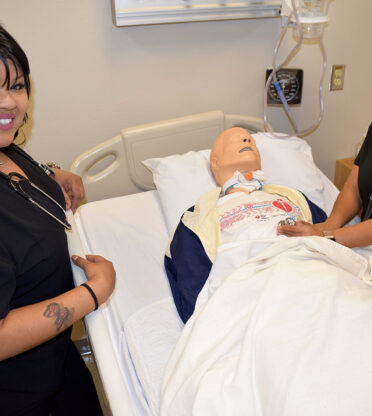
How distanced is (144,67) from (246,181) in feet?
2.70

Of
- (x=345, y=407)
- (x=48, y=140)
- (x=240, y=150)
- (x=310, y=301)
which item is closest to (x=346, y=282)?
(x=310, y=301)

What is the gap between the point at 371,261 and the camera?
1396 millimetres

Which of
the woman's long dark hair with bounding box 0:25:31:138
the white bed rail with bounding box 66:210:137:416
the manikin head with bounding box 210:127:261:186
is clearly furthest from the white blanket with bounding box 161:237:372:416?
the woman's long dark hair with bounding box 0:25:31:138

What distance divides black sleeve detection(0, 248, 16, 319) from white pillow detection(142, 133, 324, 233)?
1010 millimetres

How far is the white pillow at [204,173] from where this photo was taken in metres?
2.00

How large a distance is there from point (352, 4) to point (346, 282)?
1.81m

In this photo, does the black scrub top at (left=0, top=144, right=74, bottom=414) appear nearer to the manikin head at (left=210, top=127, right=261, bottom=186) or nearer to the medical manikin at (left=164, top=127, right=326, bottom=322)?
the medical manikin at (left=164, top=127, right=326, bottom=322)

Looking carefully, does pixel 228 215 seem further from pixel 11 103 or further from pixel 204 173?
pixel 11 103

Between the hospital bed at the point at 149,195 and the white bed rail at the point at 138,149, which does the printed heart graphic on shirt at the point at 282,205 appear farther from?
the white bed rail at the point at 138,149

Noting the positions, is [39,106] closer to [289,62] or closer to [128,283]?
[128,283]

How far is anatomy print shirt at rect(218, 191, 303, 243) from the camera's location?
62.2 inches

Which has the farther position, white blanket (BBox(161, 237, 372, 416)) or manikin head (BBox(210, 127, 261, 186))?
manikin head (BBox(210, 127, 261, 186))

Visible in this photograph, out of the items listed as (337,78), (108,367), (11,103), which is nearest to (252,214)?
(108,367)

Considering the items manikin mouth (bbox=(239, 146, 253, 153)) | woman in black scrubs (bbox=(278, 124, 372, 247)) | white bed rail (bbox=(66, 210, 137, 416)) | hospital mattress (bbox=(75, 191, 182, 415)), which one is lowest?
hospital mattress (bbox=(75, 191, 182, 415))
